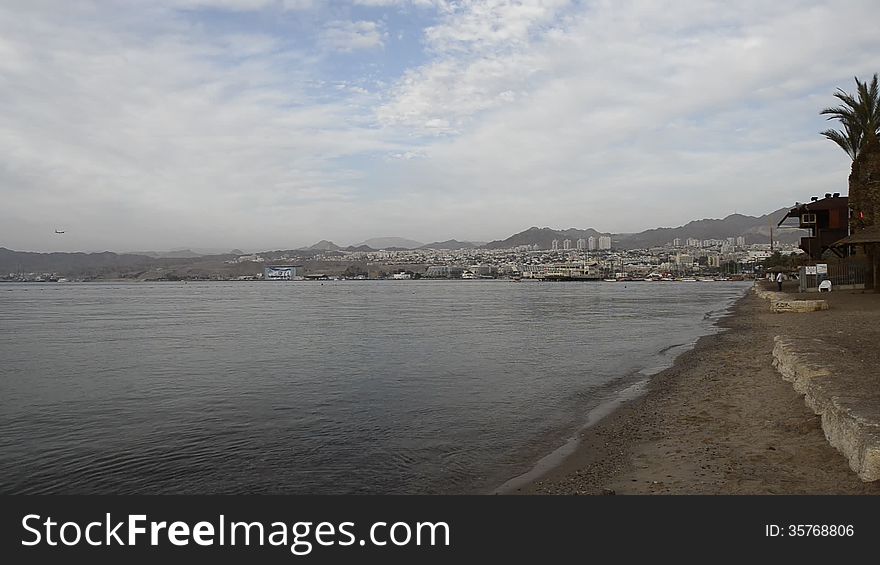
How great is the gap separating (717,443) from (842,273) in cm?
3600

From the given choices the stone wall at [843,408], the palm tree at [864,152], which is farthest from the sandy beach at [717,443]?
the palm tree at [864,152]

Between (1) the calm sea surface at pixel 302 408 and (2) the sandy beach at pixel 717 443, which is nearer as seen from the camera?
(2) the sandy beach at pixel 717 443

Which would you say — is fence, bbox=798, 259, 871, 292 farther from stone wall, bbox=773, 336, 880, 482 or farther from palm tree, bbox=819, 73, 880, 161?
stone wall, bbox=773, 336, 880, 482

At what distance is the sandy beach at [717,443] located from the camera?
657cm

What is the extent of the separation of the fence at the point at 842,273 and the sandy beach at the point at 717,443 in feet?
86.3

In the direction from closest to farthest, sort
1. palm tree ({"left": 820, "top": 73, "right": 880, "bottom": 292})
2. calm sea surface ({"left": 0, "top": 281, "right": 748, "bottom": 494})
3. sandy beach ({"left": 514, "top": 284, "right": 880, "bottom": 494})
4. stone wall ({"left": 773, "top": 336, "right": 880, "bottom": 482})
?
stone wall ({"left": 773, "top": 336, "right": 880, "bottom": 482}), sandy beach ({"left": 514, "top": 284, "right": 880, "bottom": 494}), calm sea surface ({"left": 0, "top": 281, "right": 748, "bottom": 494}), palm tree ({"left": 820, "top": 73, "right": 880, "bottom": 292})

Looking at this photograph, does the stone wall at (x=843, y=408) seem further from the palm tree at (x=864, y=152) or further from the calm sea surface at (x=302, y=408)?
the palm tree at (x=864, y=152)

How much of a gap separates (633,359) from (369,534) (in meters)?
16.2

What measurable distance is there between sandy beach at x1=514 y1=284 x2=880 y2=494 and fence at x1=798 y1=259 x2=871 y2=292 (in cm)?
2631

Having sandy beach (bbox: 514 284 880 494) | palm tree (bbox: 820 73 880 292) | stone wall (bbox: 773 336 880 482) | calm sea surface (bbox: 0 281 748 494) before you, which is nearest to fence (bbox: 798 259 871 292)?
palm tree (bbox: 820 73 880 292)

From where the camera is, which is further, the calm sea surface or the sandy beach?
the calm sea surface

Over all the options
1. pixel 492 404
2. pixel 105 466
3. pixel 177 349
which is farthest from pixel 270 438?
pixel 177 349

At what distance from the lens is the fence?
3731 centimetres

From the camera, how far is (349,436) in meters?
10.6
